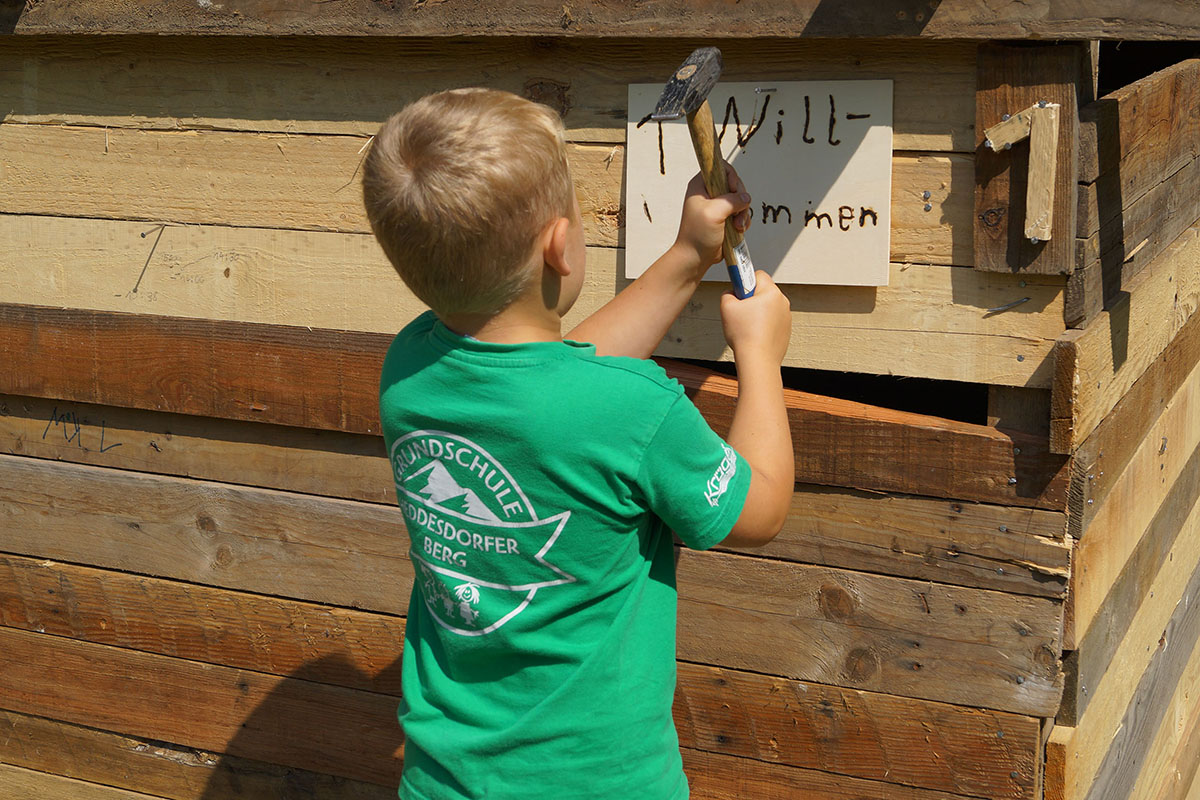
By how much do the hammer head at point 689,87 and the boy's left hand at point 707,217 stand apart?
0.22 m

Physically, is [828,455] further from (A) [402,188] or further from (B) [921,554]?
(A) [402,188]

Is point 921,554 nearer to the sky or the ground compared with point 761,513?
nearer to the ground

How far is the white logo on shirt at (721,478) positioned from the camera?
152cm

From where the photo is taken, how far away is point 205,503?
276 cm

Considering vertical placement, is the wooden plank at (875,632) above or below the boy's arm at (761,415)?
below

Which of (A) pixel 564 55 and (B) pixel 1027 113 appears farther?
(A) pixel 564 55

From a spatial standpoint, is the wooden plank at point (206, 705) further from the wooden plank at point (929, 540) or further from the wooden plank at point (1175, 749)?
the wooden plank at point (1175, 749)

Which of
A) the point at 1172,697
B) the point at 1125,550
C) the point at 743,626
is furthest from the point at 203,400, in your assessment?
the point at 1172,697

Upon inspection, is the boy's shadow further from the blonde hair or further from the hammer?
the blonde hair

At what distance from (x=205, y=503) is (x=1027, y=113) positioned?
1.94m

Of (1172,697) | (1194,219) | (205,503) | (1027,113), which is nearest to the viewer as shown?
(1027,113)

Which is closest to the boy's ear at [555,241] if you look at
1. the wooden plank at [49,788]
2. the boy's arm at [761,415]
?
the boy's arm at [761,415]

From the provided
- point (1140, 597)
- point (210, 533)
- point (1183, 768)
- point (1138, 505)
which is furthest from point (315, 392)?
point (1183, 768)

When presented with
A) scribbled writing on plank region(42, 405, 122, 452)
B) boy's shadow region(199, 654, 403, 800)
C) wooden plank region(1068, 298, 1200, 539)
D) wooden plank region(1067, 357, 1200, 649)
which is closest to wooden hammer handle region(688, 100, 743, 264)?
wooden plank region(1068, 298, 1200, 539)
